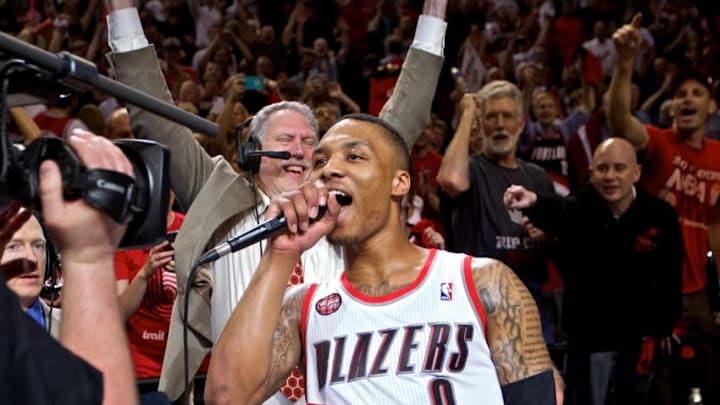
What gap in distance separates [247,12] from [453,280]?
10.2m

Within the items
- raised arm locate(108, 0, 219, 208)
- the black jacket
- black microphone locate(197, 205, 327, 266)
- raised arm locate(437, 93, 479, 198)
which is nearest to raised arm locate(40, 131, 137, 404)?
black microphone locate(197, 205, 327, 266)

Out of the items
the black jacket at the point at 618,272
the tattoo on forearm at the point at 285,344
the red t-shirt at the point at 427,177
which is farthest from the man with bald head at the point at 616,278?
the tattoo on forearm at the point at 285,344

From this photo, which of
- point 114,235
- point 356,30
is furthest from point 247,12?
point 114,235

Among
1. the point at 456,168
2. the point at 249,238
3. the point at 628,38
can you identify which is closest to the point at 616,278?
the point at 456,168

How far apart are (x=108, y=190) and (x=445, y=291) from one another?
1484 millimetres

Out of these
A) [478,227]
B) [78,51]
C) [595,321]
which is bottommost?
[595,321]

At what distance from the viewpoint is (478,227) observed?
19.5 feet

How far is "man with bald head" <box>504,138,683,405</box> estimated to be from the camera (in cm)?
604

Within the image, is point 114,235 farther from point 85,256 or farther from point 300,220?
point 300,220

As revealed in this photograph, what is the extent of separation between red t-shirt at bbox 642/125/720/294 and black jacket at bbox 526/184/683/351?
1.78 feet

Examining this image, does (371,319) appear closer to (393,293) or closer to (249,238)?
(393,293)

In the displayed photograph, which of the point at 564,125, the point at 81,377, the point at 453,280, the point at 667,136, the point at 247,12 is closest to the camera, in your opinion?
the point at 81,377

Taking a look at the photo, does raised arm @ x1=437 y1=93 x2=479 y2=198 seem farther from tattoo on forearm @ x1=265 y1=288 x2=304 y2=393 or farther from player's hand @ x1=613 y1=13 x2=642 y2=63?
tattoo on forearm @ x1=265 y1=288 x2=304 y2=393

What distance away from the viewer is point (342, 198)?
3336 millimetres
